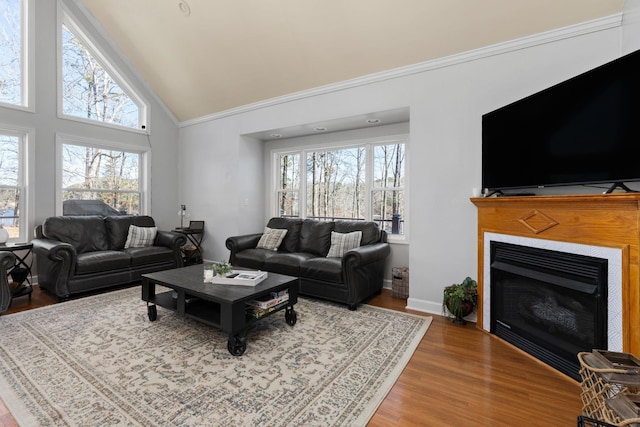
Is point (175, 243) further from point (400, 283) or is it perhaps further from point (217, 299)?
point (400, 283)

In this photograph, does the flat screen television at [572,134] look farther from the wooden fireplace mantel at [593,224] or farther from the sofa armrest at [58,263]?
the sofa armrest at [58,263]

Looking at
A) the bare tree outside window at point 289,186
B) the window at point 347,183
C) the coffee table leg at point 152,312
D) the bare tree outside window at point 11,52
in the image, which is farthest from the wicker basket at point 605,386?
the bare tree outside window at point 11,52

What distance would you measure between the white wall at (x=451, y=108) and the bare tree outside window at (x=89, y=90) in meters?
3.22

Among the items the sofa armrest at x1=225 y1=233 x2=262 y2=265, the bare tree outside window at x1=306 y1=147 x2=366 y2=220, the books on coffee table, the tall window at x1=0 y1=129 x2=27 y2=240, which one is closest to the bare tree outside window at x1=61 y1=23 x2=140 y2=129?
the tall window at x1=0 y1=129 x2=27 y2=240

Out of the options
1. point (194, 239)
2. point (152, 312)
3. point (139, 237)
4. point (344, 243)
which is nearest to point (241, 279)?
point (152, 312)

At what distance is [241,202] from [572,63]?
4570 millimetres

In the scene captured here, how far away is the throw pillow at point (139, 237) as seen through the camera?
4.69 meters

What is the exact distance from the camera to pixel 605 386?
1392mm

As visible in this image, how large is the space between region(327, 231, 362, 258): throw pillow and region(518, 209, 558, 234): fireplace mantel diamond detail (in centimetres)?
194

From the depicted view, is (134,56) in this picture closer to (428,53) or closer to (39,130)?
(39,130)

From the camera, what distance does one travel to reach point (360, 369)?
2.21 meters

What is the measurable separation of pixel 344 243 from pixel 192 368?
2.35m

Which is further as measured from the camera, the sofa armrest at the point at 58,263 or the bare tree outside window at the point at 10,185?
the bare tree outside window at the point at 10,185

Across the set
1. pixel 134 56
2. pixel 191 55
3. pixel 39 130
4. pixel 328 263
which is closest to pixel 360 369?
pixel 328 263
